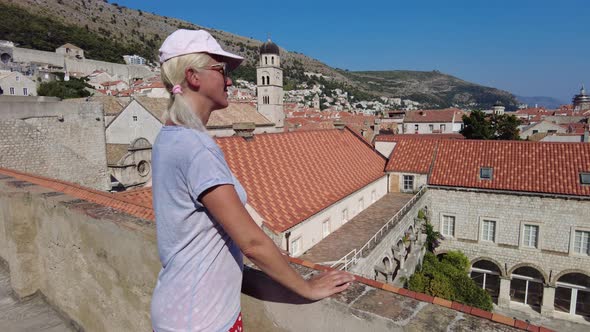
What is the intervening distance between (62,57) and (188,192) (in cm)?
9028

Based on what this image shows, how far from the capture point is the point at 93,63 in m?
82.8

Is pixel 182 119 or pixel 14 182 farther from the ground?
pixel 182 119

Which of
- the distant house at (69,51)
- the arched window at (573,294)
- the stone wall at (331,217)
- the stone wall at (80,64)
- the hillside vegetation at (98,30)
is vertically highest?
the hillside vegetation at (98,30)

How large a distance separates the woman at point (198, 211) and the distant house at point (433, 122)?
64.9 meters

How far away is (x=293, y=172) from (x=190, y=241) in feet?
47.0

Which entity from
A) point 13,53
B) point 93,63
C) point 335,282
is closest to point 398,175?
point 335,282

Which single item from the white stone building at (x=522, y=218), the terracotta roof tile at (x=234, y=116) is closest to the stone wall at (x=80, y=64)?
the terracotta roof tile at (x=234, y=116)

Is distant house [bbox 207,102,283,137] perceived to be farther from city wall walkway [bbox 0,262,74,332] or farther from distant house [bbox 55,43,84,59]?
distant house [bbox 55,43,84,59]

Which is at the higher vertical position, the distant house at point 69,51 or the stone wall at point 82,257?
the distant house at point 69,51

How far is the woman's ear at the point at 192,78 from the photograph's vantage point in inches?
65.9

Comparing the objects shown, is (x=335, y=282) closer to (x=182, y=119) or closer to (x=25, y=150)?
(x=182, y=119)

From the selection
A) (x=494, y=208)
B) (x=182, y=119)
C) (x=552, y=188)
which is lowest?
(x=494, y=208)

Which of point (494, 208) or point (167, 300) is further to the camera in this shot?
point (494, 208)

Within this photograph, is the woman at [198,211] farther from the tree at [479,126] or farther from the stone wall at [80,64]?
the stone wall at [80,64]
